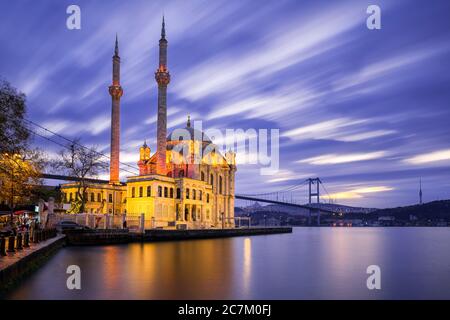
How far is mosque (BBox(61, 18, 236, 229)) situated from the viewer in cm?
5609

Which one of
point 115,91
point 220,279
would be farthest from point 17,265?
point 115,91

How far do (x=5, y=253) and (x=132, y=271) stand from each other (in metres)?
6.49

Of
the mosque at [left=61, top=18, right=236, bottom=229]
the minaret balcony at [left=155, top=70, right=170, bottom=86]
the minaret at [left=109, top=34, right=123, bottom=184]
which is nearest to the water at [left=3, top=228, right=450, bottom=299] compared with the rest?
the mosque at [left=61, top=18, right=236, bottom=229]

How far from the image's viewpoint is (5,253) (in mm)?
17109

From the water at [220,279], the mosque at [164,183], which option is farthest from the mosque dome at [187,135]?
the water at [220,279]

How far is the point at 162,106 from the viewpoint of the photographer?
5769cm

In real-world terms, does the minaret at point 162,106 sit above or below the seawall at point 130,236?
above

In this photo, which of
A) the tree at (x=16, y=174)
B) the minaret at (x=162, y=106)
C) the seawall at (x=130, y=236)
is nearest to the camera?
the tree at (x=16, y=174)

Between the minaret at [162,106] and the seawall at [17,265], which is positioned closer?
the seawall at [17,265]

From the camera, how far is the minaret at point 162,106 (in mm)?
56688

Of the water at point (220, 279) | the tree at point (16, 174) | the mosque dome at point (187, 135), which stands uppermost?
the mosque dome at point (187, 135)

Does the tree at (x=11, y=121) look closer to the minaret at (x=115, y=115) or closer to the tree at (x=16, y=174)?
the tree at (x=16, y=174)
